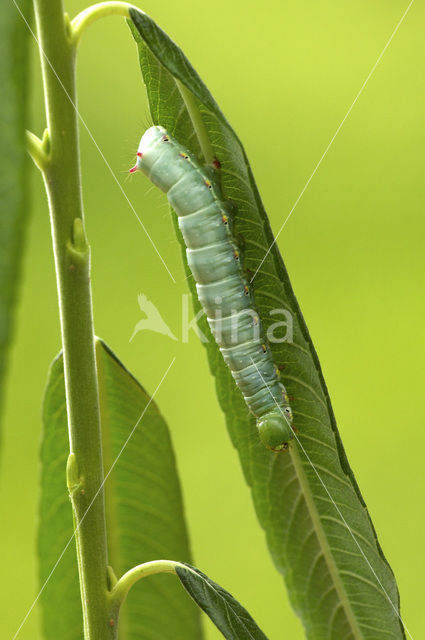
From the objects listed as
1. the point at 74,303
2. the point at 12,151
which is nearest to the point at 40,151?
the point at 74,303

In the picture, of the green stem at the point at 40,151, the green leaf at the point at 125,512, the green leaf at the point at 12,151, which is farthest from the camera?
the green leaf at the point at 125,512

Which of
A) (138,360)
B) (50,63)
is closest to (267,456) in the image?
(50,63)

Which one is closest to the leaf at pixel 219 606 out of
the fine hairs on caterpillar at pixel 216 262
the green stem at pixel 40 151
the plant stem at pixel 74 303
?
the plant stem at pixel 74 303

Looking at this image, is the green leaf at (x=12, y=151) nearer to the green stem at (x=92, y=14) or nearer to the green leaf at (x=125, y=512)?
the green stem at (x=92, y=14)

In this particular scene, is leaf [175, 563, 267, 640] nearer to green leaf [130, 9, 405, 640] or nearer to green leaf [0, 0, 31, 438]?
green leaf [130, 9, 405, 640]

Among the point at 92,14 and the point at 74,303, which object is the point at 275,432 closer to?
the point at 74,303

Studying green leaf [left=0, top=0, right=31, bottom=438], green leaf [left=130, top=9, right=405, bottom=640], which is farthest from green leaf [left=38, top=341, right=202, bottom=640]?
green leaf [left=0, top=0, right=31, bottom=438]
